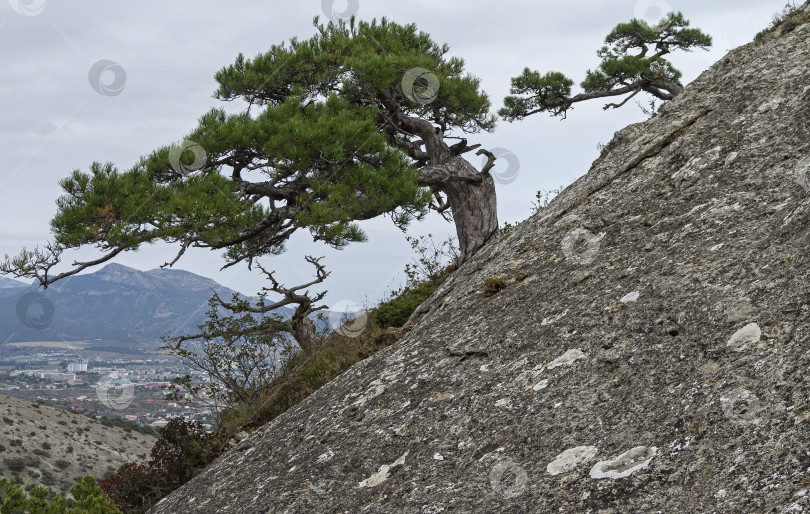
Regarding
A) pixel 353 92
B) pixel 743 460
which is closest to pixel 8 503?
pixel 743 460

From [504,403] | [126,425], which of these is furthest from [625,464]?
[126,425]

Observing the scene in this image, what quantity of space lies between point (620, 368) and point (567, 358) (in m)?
0.48

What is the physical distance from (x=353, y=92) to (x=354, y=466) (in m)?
10.5

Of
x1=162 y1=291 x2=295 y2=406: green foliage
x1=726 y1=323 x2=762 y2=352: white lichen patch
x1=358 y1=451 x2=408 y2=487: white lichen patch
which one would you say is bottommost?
x1=726 y1=323 x2=762 y2=352: white lichen patch

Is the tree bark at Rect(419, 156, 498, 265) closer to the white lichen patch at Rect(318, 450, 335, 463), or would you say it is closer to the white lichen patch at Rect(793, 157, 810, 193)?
the white lichen patch at Rect(793, 157, 810, 193)

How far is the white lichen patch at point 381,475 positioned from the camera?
4250 millimetres

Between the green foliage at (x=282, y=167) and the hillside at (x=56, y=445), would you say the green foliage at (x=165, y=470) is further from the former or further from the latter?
the hillside at (x=56, y=445)

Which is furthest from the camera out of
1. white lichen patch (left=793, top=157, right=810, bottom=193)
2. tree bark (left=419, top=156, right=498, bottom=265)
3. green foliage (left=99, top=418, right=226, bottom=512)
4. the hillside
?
the hillside

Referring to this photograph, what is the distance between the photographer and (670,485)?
294cm

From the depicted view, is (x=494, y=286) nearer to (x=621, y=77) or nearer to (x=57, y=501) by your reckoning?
(x=57, y=501)

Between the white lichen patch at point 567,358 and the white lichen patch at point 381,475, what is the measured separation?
121 centimetres

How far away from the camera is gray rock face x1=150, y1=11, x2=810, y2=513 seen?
310 cm

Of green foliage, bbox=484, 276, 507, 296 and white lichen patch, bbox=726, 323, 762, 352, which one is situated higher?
green foliage, bbox=484, 276, 507, 296

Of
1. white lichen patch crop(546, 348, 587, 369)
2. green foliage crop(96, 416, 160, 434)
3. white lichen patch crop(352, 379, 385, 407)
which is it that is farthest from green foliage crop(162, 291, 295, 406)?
green foliage crop(96, 416, 160, 434)
